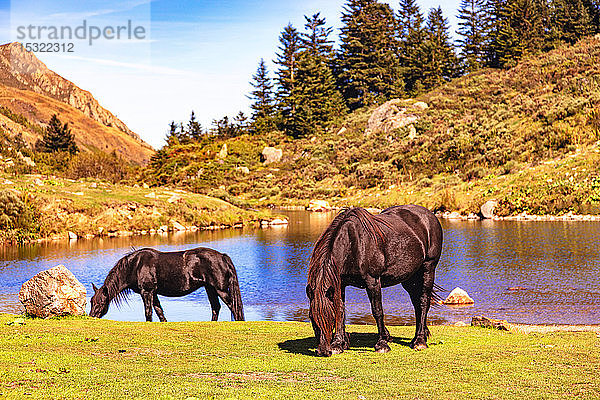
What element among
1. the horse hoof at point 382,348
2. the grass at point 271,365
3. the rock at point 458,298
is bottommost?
the rock at point 458,298

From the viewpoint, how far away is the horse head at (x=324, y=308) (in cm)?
1022

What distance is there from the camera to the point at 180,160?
305 ft

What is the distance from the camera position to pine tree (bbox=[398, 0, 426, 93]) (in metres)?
100

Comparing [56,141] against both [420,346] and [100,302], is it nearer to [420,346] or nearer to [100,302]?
[100,302]

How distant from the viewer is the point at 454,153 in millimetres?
64312

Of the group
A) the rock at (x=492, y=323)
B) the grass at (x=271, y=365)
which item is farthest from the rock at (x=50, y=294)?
the rock at (x=492, y=323)

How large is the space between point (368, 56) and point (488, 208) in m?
60.1

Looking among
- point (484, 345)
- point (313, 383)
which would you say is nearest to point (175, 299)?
point (484, 345)

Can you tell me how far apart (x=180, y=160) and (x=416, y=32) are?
4797 centimetres

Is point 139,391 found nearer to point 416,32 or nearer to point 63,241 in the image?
point 63,241

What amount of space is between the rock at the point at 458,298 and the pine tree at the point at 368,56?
260ft

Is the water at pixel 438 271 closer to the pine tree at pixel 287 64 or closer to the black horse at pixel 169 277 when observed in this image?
the black horse at pixel 169 277

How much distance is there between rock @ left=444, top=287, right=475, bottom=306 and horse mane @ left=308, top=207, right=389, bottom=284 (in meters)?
10.0

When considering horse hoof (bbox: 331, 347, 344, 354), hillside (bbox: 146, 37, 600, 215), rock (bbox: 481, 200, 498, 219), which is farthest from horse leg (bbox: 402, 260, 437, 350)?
rock (bbox: 481, 200, 498, 219)
